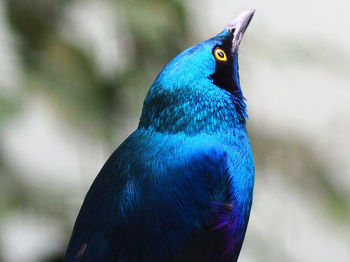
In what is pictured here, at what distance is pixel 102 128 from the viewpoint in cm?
282

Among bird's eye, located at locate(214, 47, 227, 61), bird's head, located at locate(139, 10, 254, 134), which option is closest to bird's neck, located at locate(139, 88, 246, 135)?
bird's head, located at locate(139, 10, 254, 134)

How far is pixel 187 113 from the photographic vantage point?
158 centimetres

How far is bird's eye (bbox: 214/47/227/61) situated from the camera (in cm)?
169

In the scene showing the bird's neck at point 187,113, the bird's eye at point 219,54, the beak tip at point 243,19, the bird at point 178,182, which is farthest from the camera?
the beak tip at point 243,19

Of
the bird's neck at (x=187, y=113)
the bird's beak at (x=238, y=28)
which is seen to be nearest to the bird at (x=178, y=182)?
the bird's neck at (x=187, y=113)

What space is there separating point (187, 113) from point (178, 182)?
167 mm

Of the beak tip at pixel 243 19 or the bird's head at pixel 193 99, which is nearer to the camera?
the bird's head at pixel 193 99

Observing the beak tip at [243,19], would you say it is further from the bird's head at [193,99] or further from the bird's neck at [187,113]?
the bird's neck at [187,113]

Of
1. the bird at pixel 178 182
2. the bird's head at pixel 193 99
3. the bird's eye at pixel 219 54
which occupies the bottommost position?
the bird at pixel 178 182

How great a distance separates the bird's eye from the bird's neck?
0.35ft

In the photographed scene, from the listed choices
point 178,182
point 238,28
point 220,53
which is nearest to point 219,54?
point 220,53

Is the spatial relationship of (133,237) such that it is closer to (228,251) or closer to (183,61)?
(228,251)

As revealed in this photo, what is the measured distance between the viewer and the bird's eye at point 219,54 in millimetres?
1693

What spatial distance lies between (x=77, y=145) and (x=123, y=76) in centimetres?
33
